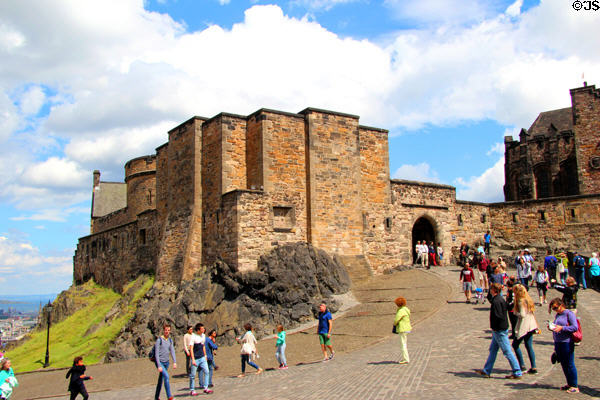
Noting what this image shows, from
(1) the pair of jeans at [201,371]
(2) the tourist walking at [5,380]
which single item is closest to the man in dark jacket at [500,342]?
(1) the pair of jeans at [201,371]

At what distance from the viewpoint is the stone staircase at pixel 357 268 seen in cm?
2364

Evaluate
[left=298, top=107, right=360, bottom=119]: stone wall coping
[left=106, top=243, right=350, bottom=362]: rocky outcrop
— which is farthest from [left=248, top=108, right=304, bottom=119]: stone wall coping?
[left=106, top=243, right=350, bottom=362]: rocky outcrop

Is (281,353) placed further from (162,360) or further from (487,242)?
(487,242)

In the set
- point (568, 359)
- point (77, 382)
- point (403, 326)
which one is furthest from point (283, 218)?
point (568, 359)

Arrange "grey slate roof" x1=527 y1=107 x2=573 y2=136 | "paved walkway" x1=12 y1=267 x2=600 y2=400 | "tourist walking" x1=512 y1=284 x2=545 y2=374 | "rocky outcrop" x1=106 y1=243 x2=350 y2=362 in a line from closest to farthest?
"paved walkway" x1=12 y1=267 x2=600 y2=400 → "tourist walking" x1=512 y1=284 x2=545 y2=374 → "rocky outcrop" x1=106 y1=243 x2=350 y2=362 → "grey slate roof" x1=527 y1=107 x2=573 y2=136

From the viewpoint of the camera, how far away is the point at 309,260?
2242cm

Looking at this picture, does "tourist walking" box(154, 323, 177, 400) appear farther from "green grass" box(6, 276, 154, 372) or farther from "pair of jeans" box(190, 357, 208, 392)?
"green grass" box(6, 276, 154, 372)

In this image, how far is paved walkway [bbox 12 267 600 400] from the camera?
8.76 meters

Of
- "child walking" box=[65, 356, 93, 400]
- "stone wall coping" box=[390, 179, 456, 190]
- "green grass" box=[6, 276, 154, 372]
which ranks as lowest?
"green grass" box=[6, 276, 154, 372]

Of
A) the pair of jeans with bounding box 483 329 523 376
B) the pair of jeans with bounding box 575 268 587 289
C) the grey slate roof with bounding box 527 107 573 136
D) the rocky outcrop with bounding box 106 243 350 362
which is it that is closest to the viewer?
the pair of jeans with bounding box 483 329 523 376

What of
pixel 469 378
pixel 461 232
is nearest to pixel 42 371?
pixel 469 378

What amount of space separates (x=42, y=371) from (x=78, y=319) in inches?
334

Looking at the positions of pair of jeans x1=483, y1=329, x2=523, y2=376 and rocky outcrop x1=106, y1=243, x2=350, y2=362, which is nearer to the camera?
pair of jeans x1=483, y1=329, x2=523, y2=376

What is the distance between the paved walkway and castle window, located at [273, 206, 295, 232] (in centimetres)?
749
